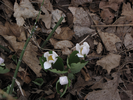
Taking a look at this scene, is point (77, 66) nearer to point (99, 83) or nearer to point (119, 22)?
point (99, 83)

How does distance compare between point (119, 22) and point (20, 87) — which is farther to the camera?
point (119, 22)

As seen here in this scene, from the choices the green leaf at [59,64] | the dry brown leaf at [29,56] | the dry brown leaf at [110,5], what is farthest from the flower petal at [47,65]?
the dry brown leaf at [110,5]

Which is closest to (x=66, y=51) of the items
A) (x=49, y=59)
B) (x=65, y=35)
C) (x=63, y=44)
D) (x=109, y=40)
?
(x=63, y=44)

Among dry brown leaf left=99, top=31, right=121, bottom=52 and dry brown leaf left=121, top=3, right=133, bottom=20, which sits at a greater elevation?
dry brown leaf left=121, top=3, right=133, bottom=20

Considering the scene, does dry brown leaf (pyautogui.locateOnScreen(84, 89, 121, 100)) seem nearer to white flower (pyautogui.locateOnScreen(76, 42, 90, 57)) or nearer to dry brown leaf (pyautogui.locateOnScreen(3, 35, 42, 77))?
white flower (pyautogui.locateOnScreen(76, 42, 90, 57))

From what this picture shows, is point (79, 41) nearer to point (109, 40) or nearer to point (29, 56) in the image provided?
point (109, 40)

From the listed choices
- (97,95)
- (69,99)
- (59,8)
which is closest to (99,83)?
(97,95)

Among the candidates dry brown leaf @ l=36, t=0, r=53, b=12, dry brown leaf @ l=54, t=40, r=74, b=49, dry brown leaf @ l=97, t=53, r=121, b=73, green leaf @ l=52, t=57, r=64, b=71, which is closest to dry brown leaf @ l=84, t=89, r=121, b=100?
dry brown leaf @ l=97, t=53, r=121, b=73
